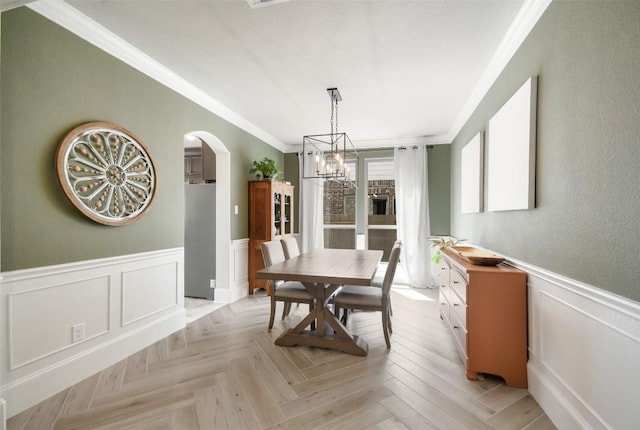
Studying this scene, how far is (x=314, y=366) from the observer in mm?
2229

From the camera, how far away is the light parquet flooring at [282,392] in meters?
1.63

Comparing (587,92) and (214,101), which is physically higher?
(214,101)

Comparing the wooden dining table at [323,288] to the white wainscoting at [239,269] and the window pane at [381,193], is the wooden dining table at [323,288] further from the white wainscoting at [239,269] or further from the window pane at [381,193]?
the window pane at [381,193]

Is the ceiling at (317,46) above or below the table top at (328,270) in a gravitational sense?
above

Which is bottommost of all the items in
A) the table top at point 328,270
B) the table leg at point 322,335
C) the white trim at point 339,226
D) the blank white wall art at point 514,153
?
the table leg at point 322,335

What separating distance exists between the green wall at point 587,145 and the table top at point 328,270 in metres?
1.18

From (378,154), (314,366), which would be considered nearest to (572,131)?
(314,366)

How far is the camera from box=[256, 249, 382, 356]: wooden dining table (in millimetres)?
2258

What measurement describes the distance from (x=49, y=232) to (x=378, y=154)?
460 cm

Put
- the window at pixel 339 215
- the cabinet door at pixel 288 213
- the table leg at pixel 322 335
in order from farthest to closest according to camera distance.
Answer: the window at pixel 339 215 → the cabinet door at pixel 288 213 → the table leg at pixel 322 335

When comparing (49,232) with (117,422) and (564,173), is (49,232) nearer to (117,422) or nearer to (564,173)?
(117,422)

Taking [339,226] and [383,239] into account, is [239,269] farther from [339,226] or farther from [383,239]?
[383,239]

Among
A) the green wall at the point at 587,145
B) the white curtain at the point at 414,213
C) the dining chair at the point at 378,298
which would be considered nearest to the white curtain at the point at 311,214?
the white curtain at the point at 414,213

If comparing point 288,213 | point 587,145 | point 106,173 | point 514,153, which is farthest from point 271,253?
point 587,145
